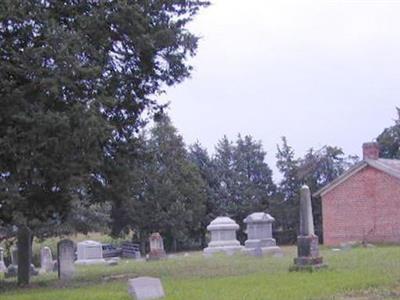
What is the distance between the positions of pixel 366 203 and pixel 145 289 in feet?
110

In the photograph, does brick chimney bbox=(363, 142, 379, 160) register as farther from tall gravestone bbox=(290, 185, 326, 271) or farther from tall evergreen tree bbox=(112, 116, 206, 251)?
tall gravestone bbox=(290, 185, 326, 271)

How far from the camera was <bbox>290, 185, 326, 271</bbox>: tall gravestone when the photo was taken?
19.7 metres

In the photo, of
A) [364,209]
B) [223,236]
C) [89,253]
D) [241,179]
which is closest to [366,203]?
[364,209]

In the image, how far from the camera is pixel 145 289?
1385 cm

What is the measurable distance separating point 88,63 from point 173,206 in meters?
40.6

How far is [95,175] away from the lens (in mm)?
21062

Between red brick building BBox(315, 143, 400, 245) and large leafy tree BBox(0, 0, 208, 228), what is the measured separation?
26.3 meters

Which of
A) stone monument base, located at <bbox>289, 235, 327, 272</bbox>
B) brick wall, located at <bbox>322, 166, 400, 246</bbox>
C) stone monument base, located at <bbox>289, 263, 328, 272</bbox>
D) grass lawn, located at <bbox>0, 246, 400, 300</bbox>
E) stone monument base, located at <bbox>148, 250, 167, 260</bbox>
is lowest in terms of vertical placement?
stone monument base, located at <bbox>148, 250, 167, 260</bbox>

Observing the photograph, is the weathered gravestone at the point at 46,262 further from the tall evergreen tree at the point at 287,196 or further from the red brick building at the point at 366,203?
the tall evergreen tree at the point at 287,196

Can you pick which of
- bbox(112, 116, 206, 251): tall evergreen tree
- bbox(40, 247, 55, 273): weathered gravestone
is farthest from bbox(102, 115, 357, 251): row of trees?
bbox(40, 247, 55, 273): weathered gravestone

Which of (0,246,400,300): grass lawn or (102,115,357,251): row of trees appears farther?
(102,115,357,251): row of trees

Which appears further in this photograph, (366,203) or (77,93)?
(366,203)

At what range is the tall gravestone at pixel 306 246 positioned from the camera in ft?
64.7

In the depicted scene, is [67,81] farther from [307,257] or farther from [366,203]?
[366,203]
